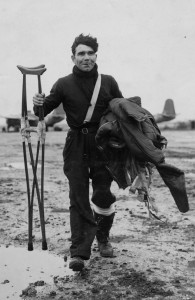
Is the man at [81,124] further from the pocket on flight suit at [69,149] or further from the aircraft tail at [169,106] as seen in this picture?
the aircraft tail at [169,106]

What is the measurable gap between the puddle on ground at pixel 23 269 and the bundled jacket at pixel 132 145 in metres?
1.03

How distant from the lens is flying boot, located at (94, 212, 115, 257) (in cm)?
488

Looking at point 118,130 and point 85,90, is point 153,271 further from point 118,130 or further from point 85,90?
point 85,90

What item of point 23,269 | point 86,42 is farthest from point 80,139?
point 23,269

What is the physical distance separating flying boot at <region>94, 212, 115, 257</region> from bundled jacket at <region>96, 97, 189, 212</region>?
2.18ft

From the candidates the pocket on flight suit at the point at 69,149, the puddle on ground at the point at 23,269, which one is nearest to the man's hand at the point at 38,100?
the pocket on flight suit at the point at 69,149

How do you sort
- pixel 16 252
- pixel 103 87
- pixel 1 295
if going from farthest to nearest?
pixel 16 252 < pixel 103 87 < pixel 1 295

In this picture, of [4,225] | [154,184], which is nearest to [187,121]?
[154,184]

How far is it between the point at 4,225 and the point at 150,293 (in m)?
2.77

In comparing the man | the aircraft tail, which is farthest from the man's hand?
the aircraft tail

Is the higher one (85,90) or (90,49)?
(90,49)

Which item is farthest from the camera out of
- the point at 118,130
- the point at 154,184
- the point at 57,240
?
the point at 154,184

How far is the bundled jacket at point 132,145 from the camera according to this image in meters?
4.04

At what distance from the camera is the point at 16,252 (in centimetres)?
503
